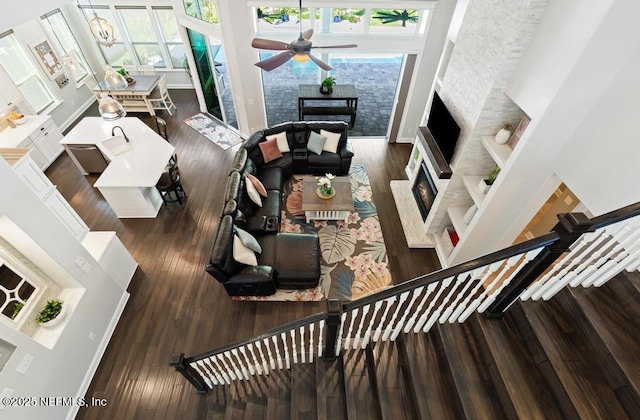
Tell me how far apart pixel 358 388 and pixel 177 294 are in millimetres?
3252


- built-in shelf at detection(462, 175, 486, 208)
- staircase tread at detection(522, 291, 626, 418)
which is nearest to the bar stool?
built-in shelf at detection(462, 175, 486, 208)

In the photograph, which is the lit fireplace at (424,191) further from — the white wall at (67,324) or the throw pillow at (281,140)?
the white wall at (67,324)

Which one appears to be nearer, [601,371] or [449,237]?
[601,371]

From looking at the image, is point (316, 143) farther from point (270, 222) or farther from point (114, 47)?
point (114, 47)

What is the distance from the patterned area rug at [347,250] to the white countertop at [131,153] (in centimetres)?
244

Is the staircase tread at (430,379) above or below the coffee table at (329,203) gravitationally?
above

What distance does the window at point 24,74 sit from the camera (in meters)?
6.46

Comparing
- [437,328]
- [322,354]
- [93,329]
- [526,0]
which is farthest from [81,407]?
[526,0]

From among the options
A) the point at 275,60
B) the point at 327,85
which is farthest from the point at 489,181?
the point at 327,85

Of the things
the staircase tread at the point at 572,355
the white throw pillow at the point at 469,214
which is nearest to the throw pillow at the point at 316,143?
the white throw pillow at the point at 469,214

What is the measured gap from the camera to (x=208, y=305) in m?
4.72

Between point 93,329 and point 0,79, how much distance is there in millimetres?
5738

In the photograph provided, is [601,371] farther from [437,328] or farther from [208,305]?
[208,305]

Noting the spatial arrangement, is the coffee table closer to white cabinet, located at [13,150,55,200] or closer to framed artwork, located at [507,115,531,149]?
framed artwork, located at [507,115,531,149]
